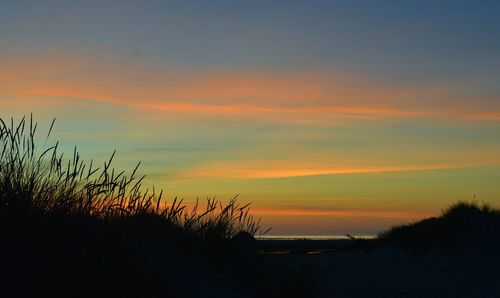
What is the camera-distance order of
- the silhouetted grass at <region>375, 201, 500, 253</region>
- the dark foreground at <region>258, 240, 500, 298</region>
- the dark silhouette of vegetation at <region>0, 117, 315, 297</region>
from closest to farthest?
the dark silhouette of vegetation at <region>0, 117, 315, 297</region> → the dark foreground at <region>258, 240, 500, 298</region> → the silhouetted grass at <region>375, 201, 500, 253</region>

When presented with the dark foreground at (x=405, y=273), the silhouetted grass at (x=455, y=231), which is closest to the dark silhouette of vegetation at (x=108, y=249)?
the dark foreground at (x=405, y=273)

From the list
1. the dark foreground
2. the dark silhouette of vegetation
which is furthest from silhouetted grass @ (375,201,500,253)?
the dark silhouette of vegetation

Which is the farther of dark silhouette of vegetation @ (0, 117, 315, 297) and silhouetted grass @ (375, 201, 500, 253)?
silhouetted grass @ (375, 201, 500, 253)

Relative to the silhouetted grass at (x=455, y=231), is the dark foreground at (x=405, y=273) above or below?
below

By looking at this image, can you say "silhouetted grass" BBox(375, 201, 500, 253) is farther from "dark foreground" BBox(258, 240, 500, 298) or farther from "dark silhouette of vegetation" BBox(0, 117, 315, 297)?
"dark silhouette of vegetation" BBox(0, 117, 315, 297)

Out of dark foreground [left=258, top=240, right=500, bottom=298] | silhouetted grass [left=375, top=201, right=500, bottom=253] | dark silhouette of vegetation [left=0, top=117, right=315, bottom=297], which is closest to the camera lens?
dark silhouette of vegetation [left=0, top=117, right=315, bottom=297]

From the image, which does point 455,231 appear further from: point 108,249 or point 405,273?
point 108,249

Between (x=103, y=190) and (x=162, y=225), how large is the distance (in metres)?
1.20

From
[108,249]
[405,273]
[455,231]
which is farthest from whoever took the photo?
[455,231]

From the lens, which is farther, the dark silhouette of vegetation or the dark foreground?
the dark foreground

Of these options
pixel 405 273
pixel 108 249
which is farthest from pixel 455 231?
pixel 108 249

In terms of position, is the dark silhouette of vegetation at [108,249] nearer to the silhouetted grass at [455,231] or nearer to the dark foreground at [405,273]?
the dark foreground at [405,273]

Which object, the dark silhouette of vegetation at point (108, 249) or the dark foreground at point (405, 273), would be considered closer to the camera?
the dark silhouette of vegetation at point (108, 249)

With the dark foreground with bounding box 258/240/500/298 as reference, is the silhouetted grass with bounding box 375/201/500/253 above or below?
above
